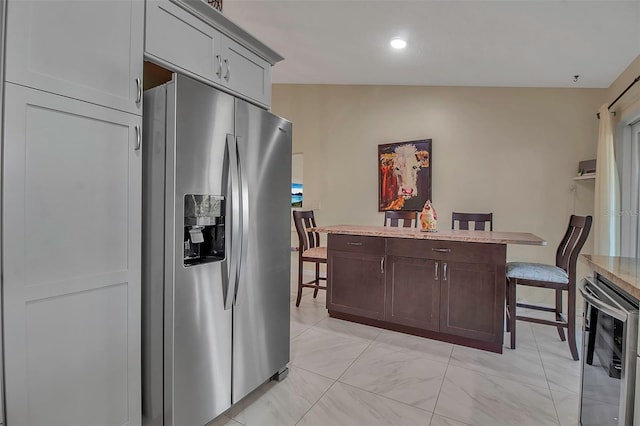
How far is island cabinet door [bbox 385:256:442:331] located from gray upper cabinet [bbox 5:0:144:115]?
234 centimetres

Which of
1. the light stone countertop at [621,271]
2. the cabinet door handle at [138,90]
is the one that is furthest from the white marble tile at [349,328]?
the cabinet door handle at [138,90]

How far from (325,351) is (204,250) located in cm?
147

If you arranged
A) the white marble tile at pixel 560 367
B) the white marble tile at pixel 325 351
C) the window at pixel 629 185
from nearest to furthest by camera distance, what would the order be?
the white marble tile at pixel 560 367 < the white marble tile at pixel 325 351 < the window at pixel 629 185

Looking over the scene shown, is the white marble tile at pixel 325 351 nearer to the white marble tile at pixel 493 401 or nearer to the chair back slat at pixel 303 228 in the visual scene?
the white marble tile at pixel 493 401

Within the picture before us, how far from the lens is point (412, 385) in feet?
6.99

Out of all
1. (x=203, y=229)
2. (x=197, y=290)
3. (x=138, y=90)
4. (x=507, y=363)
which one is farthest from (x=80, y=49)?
(x=507, y=363)

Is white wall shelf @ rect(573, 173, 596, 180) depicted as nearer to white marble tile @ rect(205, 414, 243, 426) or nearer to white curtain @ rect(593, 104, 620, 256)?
white curtain @ rect(593, 104, 620, 256)

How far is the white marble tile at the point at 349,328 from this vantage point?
2.96 meters

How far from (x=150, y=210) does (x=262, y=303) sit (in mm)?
837

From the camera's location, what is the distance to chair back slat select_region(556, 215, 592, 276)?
7.97 feet

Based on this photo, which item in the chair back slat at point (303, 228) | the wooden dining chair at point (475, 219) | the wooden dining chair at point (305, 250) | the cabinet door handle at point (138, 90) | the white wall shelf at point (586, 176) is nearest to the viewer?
the cabinet door handle at point (138, 90)

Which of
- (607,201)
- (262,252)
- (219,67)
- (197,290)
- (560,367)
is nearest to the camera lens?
(197,290)

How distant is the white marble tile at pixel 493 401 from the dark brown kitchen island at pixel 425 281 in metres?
0.47

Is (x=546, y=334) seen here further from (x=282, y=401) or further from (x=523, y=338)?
(x=282, y=401)
